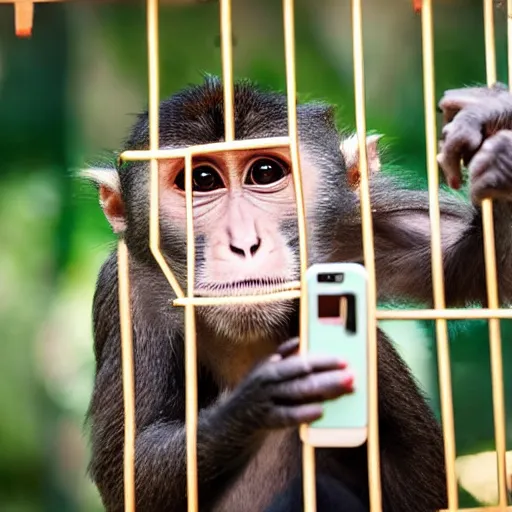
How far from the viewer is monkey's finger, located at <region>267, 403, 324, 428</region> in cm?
182

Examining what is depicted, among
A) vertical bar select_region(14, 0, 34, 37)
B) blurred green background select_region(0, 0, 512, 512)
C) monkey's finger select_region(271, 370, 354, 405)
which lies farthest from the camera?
blurred green background select_region(0, 0, 512, 512)

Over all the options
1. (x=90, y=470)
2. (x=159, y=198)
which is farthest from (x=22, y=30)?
(x=90, y=470)

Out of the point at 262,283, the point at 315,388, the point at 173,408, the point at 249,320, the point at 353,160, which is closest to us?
the point at 315,388

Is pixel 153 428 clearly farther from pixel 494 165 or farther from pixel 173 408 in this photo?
pixel 494 165

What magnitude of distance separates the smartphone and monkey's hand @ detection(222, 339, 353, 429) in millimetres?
27

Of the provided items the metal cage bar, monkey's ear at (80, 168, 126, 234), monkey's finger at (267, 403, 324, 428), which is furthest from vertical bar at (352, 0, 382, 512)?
monkey's ear at (80, 168, 126, 234)

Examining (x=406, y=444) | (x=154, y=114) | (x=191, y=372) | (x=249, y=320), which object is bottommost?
(x=406, y=444)

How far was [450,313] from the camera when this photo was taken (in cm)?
186

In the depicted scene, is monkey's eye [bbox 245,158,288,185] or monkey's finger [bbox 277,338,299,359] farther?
monkey's eye [bbox 245,158,288,185]

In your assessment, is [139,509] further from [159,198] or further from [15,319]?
[159,198]

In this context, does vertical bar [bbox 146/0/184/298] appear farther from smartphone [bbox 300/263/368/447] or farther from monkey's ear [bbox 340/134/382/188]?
monkey's ear [bbox 340/134/382/188]

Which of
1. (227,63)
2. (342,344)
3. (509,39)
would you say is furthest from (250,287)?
(509,39)

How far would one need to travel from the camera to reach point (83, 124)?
218 cm

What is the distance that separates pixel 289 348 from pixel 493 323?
0.45 metres
